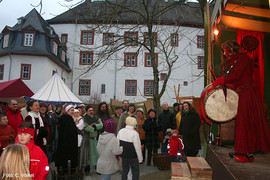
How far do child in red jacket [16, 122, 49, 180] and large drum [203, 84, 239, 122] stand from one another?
8.93 feet

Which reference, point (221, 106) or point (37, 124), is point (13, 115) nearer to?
point (37, 124)

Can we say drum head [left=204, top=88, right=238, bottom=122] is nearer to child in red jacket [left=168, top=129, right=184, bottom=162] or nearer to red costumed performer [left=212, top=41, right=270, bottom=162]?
red costumed performer [left=212, top=41, right=270, bottom=162]

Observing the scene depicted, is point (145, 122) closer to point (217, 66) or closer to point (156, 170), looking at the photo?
point (156, 170)

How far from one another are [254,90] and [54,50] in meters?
28.6

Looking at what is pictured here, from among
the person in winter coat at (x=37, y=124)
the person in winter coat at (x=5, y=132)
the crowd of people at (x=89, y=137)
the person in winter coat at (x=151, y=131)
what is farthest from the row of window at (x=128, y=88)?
the person in winter coat at (x=5, y=132)

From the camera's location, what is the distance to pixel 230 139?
5.88 m

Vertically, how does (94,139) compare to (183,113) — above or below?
below

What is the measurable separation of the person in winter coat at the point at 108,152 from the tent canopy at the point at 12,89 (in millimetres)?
7477

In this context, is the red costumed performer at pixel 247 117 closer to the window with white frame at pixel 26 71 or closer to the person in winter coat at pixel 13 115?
the person in winter coat at pixel 13 115

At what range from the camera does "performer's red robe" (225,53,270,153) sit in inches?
142

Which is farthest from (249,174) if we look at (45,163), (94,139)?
(94,139)

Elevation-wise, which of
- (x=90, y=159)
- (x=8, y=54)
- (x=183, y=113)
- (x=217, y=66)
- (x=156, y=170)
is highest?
(x=8, y=54)

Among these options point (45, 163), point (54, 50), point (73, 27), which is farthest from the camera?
point (73, 27)

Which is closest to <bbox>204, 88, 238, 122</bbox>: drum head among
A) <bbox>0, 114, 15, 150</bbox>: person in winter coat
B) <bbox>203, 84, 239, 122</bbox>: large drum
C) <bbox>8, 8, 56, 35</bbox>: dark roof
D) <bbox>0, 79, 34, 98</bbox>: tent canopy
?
<bbox>203, 84, 239, 122</bbox>: large drum
